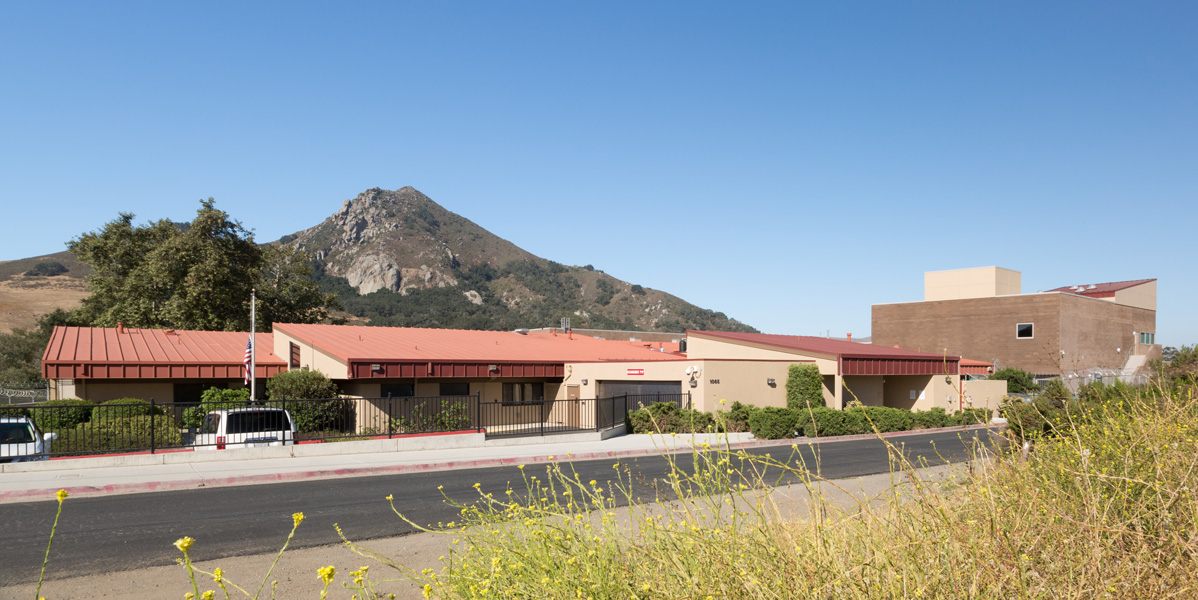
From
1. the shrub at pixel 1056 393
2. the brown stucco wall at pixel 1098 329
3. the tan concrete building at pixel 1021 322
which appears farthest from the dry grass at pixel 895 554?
the brown stucco wall at pixel 1098 329

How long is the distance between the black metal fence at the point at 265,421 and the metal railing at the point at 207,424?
0.03 meters

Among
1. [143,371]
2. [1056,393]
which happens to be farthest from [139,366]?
[1056,393]

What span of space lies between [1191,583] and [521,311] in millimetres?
131919

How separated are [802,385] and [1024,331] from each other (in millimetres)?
43749

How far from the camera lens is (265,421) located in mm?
20422

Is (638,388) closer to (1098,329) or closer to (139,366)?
(139,366)

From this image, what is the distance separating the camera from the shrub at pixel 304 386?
26469mm

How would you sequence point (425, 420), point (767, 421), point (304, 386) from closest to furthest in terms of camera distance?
point (425, 420) → point (304, 386) → point (767, 421)

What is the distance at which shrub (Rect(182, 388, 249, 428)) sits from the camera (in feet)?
67.2

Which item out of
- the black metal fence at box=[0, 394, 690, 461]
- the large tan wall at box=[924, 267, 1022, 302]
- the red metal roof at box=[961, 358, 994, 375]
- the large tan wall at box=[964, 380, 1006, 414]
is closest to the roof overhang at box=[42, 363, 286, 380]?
the black metal fence at box=[0, 394, 690, 461]

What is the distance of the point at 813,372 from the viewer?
107 ft

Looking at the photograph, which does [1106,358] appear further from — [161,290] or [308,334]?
[161,290]

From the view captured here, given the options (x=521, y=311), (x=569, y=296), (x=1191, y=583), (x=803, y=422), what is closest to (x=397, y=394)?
(x=803, y=422)

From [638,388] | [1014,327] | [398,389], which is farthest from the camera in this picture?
[1014,327]
